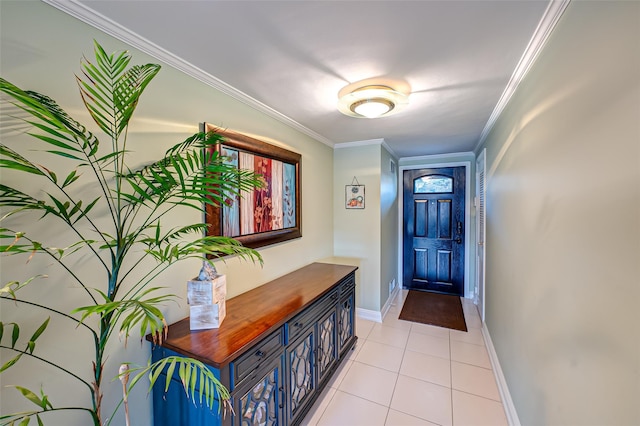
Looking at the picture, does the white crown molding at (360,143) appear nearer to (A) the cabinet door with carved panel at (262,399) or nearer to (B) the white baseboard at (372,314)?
(B) the white baseboard at (372,314)

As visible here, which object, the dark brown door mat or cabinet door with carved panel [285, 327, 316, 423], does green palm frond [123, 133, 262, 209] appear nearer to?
cabinet door with carved panel [285, 327, 316, 423]

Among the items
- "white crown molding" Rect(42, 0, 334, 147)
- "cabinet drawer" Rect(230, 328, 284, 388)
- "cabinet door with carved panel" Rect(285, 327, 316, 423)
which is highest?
"white crown molding" Rect(42, 0, 334, 147)

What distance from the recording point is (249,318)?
4.84 feet

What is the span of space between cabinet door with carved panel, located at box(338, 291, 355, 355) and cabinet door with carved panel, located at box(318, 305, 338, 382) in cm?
11

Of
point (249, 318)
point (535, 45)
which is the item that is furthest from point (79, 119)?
point (535, 45)

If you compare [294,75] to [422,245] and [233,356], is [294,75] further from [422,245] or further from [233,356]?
[422,245]

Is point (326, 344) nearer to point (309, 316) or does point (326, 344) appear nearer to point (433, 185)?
point (309, 316)

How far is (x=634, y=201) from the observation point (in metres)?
0.69

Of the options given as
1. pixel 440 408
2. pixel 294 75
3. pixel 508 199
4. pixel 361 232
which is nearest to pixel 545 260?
pixel 508 199

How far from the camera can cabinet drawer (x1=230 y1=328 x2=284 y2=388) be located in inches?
46.6

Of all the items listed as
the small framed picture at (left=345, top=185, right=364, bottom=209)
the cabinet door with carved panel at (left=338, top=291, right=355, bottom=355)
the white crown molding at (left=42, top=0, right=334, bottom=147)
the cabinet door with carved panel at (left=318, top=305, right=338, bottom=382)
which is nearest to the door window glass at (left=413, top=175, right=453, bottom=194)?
the small framed picture at (left=345, top=185, right=364, bottom=209)

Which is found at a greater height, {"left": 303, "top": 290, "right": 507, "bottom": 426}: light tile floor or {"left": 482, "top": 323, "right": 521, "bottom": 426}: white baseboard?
{"left": 482, "top": 323, "right": 521, "bottom": 426}: white baseboard

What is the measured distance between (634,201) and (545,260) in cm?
67

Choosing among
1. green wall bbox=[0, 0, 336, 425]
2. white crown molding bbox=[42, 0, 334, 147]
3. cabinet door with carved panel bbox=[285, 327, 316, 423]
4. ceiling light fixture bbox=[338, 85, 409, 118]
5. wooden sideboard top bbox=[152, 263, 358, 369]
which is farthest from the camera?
ceiling light fixture bbox=[338, 85, 409, 118]
